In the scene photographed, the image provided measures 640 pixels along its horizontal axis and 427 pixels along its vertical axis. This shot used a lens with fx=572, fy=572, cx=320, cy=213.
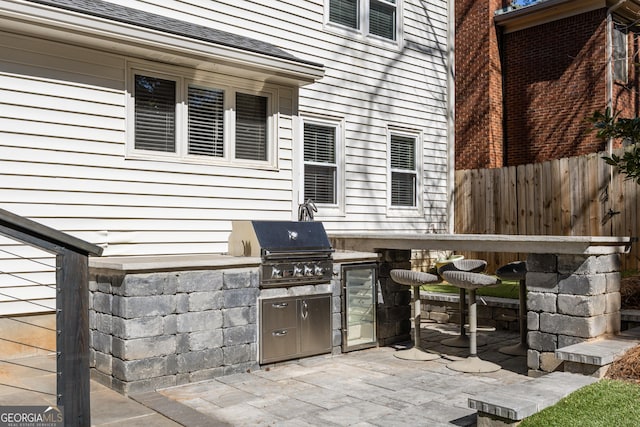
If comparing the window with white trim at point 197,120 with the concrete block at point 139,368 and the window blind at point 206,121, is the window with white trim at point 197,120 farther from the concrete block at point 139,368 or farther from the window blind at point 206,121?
the concrete block at point 139,368

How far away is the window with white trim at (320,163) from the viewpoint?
28.0ft

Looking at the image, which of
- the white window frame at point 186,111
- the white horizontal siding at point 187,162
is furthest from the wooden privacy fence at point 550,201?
the white window frame at point 186,111

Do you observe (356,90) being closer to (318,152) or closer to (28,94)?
(318,152)

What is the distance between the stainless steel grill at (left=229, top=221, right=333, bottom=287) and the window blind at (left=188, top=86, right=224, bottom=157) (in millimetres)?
1144

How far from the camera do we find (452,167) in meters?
11.0

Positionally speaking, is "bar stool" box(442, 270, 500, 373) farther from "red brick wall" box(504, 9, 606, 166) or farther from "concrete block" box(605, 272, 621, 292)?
"red brick wall" box(504, 9, 606, 166)

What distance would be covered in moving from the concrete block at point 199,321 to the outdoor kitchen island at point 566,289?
9.24ft

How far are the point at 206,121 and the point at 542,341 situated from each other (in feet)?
15.0

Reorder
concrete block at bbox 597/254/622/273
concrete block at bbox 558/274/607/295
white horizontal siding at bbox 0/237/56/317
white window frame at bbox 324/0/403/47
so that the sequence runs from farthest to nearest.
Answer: white window frame at bbox 324/0/403/47, white horizontal siding at bbox 0/237/56/317, concrete block at bbox 597/254/622/273, concrete block at bbox 558/274/607/295

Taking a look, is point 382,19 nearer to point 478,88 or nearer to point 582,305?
point 478,88

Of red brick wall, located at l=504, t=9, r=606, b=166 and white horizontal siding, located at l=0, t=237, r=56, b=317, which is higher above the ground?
red brick wall, located at l=504, t=9, r=606, b=166

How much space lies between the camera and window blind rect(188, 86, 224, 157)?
22.9 ft

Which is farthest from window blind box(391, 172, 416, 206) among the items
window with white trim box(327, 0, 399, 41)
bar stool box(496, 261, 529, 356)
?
bar stool box(496, 261, 529, 356)

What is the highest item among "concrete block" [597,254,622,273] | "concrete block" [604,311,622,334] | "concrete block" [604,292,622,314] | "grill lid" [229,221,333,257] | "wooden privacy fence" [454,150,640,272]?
"wooden privacy fence" [454,150,640,272]
